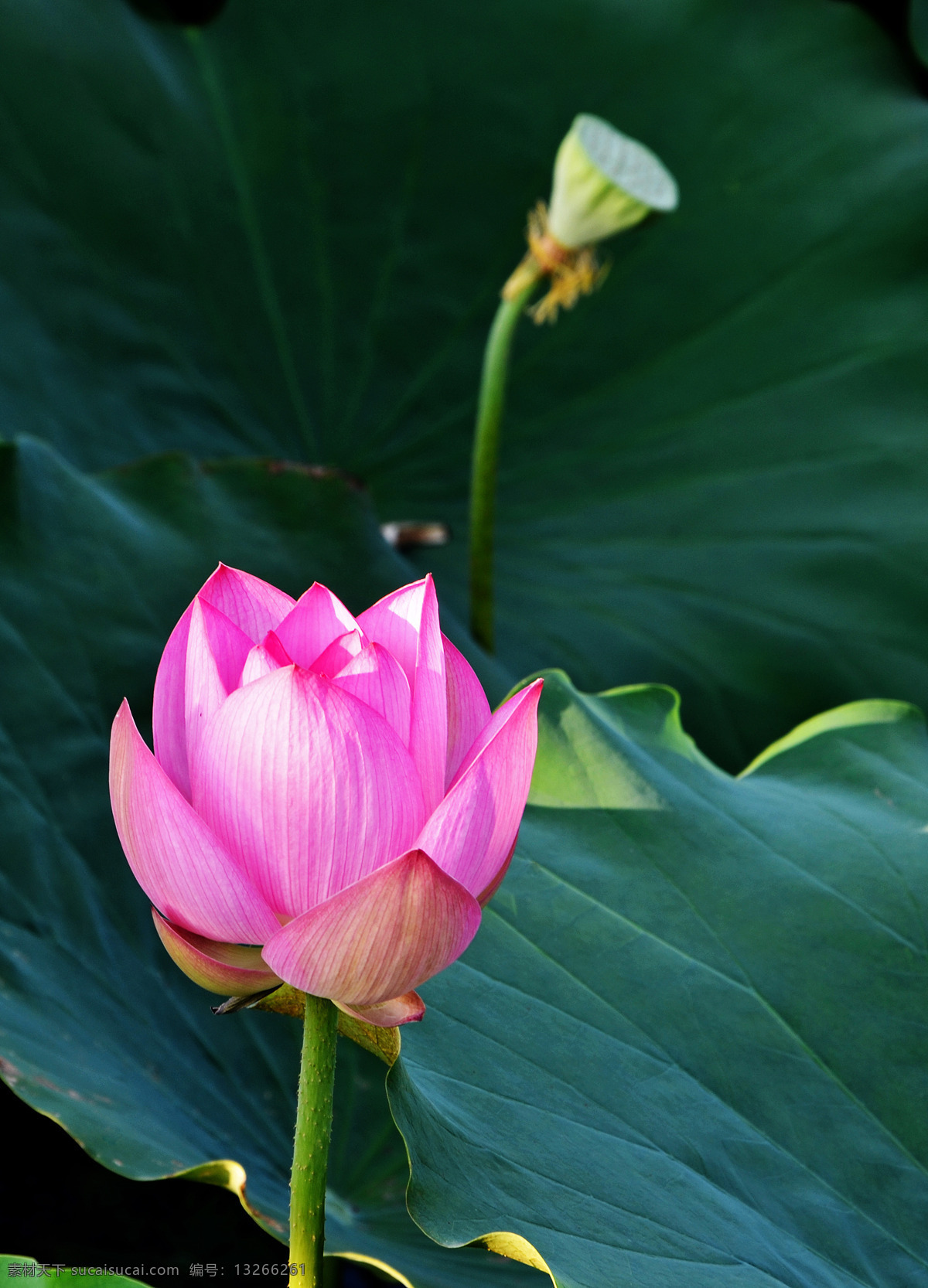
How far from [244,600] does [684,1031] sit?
1.13ft

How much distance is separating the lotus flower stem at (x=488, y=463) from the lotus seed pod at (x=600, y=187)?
60mm

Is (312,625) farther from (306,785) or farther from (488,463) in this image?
(488,463)

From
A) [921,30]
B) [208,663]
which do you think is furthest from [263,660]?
[921,30]

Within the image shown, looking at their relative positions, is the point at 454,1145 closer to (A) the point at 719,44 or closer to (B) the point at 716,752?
(B) the point at 716,752

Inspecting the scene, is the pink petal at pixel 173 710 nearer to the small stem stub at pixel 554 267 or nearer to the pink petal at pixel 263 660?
the pink petal at pixel 263 660

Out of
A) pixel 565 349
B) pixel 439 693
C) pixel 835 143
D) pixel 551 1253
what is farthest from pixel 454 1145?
pixel 835 143

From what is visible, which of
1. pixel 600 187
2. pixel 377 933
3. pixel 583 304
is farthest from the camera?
pixel 583 304

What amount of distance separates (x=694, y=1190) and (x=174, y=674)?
1.14ft

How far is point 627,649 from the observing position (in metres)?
1.17

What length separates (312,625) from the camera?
17.4 inches

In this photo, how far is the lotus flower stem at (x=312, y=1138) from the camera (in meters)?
0.40

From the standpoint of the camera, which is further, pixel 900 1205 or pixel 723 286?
pixel 723 286

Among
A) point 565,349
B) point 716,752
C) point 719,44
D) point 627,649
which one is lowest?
point 716,752

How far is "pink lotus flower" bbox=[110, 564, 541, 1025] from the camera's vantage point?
14.3 inches
